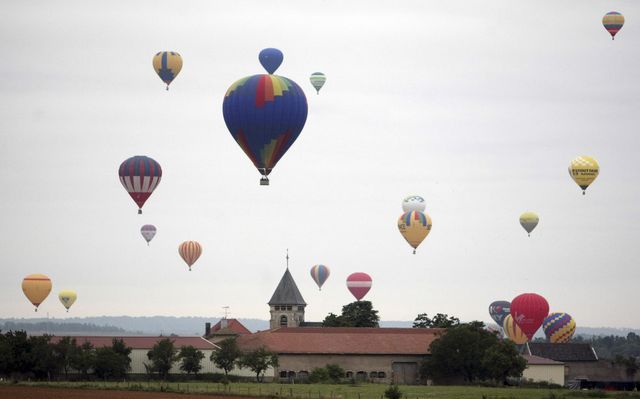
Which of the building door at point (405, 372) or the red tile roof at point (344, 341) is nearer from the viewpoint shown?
the building door at point (405, 372)

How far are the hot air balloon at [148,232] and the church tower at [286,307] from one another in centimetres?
3258

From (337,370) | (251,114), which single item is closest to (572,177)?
(337,370)

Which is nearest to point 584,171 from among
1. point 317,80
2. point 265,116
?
point 317,80

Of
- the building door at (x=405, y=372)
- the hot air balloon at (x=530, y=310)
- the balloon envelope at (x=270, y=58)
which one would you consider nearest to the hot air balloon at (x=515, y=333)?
the hot air balloon at (x=530, y=310)

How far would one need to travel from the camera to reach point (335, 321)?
511ft

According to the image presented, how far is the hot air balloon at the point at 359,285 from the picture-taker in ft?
525

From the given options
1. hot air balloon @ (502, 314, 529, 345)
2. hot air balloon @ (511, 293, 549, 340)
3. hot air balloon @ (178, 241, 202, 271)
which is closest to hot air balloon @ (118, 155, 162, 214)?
hot air balloon @ (178, 241, 202, 271)

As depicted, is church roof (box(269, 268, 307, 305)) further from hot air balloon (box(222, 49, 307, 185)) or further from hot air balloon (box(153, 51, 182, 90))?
hot air balloon (box(222, 49, 307, 185))

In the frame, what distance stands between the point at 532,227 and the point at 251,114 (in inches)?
2407

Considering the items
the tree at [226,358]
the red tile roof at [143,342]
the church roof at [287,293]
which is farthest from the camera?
the church roof at [287,293]

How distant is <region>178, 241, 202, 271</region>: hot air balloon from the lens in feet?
481

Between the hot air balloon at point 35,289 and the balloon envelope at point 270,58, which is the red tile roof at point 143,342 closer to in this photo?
the hot air balloon at point 35,289

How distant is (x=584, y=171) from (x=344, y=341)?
27.3 metres

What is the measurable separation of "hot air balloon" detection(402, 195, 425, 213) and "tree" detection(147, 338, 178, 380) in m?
41.8
